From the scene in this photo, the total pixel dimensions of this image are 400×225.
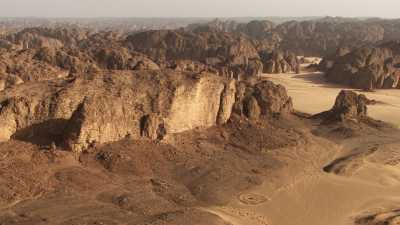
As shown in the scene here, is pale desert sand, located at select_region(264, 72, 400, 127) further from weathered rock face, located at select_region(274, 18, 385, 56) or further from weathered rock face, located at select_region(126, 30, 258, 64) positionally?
weathered rock face, located at select_region(274, 18, 385, 56)

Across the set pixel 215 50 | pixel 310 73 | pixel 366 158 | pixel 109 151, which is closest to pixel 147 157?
pixel 109 151

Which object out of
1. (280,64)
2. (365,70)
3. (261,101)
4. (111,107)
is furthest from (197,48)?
(111,107)

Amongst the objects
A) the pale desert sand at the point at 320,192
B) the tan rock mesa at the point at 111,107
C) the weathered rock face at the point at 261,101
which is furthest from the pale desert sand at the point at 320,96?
the tan rock mesa at the point at 111,107

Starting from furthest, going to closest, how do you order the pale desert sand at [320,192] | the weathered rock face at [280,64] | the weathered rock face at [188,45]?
1. the weathered rock face at [188,45]
2. the weathered rock face at [280,64]
3. the pale desert sand at [320,192]

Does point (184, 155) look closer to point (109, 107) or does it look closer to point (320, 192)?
point (109, 107)

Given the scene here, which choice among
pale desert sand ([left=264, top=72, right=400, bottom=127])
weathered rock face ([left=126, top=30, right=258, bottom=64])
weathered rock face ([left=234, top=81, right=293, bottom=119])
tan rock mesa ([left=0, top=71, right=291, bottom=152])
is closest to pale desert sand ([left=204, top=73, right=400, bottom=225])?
weathered rock face ([left=234, top=81, right=293, bottom=119])

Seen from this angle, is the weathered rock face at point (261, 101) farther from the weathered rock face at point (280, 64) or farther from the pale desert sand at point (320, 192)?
the weathered rock face at point (280, 64)
